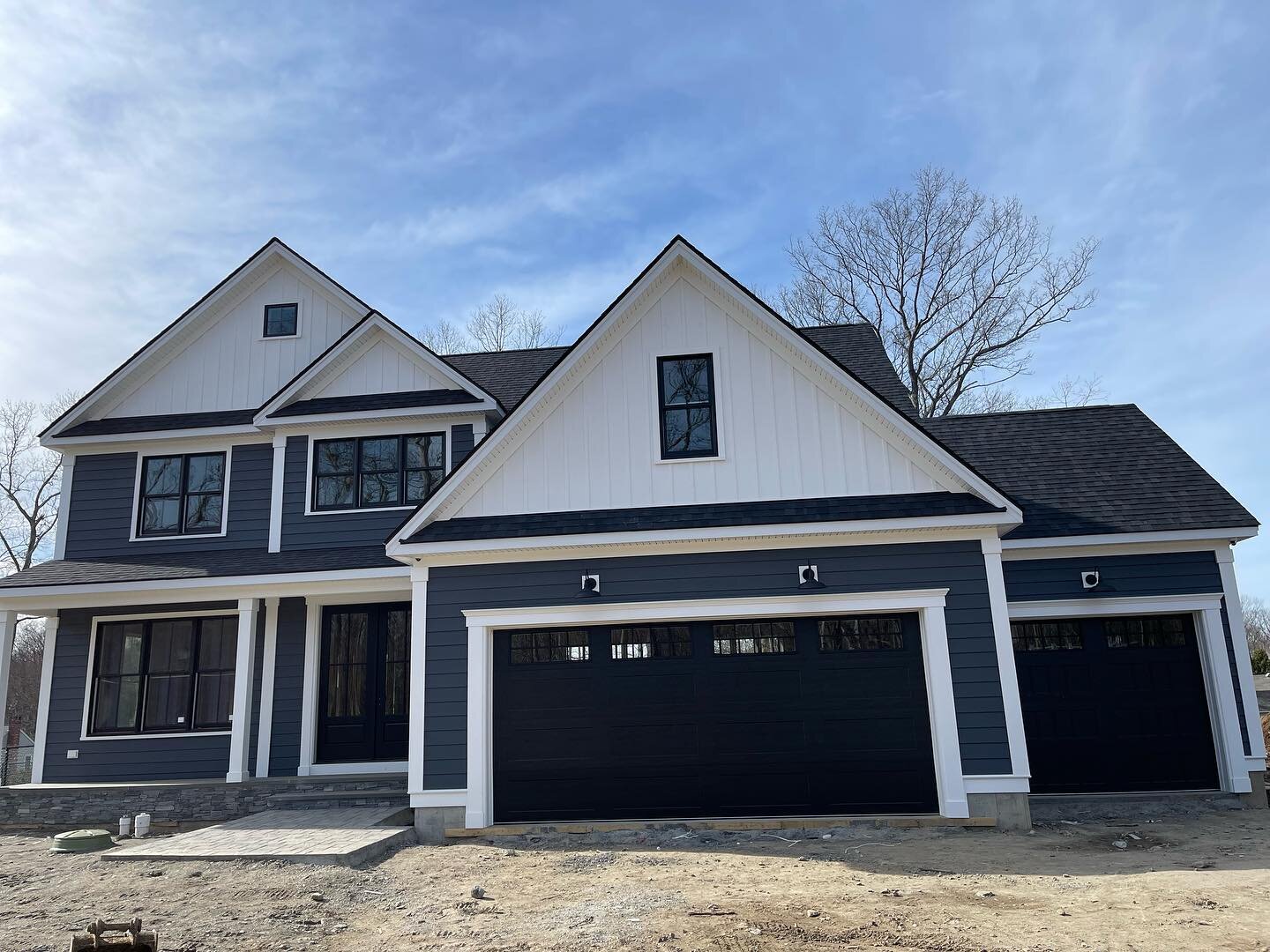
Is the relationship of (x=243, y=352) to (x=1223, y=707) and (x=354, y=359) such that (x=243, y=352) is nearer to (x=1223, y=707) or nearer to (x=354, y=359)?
(x=354, y=359)

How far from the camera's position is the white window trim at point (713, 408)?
10.8m

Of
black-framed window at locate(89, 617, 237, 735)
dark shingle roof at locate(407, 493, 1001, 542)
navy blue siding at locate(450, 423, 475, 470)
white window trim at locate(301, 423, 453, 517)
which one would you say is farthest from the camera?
navy blue siding at locate(450, 423, 475, 470)

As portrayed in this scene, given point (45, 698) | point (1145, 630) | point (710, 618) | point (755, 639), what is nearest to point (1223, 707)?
point (1145, 630)

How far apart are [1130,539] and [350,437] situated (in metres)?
11.5

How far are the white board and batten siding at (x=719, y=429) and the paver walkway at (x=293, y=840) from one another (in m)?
3.69

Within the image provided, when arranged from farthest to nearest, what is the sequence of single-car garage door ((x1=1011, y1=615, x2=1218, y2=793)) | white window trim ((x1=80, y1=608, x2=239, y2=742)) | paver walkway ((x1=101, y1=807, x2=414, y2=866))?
white window trim ((x1=80, y1=608, x2=239, y2=742))
single-car garage door ((x1=1011, y1=615, x2=1218, y2=793))
paver walkway ((x1=101, y1=807, x2=414, y2=866))

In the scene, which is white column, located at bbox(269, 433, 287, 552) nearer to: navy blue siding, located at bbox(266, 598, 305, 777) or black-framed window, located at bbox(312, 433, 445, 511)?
black-framed window, located at bbox(312, 433, 445, 511)

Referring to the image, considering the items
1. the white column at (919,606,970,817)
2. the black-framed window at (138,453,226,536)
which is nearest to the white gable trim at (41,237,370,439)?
the black-framed window at (138,453,226,536)

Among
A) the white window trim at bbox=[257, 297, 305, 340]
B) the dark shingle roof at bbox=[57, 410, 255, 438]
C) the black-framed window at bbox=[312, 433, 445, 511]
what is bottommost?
the black-framed window at bbox=[312, 433, 445, 511]

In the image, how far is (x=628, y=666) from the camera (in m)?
10.5

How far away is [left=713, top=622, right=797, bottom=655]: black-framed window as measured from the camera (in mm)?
10320

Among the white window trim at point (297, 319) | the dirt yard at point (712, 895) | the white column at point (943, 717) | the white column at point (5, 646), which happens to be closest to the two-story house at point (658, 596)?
the white column at point (943, 717)

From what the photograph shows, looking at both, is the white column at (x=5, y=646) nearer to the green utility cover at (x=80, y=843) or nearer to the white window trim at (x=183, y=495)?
the white window trim at (x=183, y=495)

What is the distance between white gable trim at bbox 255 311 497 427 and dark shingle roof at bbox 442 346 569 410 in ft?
4.13
